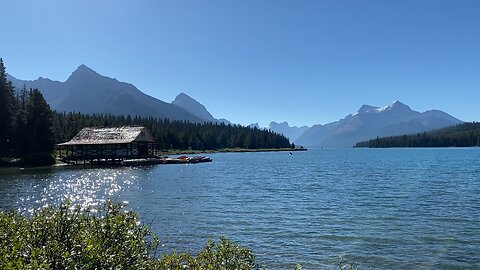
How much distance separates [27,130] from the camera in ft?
291

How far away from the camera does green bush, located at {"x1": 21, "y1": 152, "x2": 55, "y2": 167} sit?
83.6 metres

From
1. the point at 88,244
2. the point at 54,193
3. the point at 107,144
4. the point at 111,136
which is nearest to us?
the point at 88,244

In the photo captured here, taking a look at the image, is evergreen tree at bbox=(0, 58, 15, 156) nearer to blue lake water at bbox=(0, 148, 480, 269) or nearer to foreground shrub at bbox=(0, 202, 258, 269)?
blue lake water at bbox=(0, 148, 480, 269)

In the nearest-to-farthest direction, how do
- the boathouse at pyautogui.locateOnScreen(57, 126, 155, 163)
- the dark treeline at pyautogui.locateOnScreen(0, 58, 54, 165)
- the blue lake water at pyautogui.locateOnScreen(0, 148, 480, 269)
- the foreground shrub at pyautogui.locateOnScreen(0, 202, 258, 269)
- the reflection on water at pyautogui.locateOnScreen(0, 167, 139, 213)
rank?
1. the foreground shrub at pyautogui.locateOnScreen(0, 202, 258, 269)
2. the blue lake water at pyautogui.locateOnScreen(0, 148, 480, 269)
3. the reflection on water at pyautogui.locateOnScreen(0, 167, 139, 213)
4. the dark treeline at pyautogui.locateOnScreen(0, 58, 54, 165)
5. the boathouse at pyautogui.locateOnScreen(57, 126, 155, 163)

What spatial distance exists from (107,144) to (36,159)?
16.0 m

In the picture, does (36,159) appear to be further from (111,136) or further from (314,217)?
(314,217)

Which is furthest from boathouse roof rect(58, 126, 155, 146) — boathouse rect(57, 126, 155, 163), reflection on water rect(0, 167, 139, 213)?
reflection on water rect(0, 167, 139, 213)

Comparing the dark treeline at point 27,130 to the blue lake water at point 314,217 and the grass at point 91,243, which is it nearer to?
the blue lake water at point 314,217

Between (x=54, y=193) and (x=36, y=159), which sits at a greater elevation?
(x=36, y=159)

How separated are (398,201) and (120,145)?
7954 centimetres

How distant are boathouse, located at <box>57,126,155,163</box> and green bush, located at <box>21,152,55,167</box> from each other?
6832 millimetres

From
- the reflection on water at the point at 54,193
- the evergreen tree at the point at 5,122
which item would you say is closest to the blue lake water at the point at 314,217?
the reflection on water at the point at 54,193

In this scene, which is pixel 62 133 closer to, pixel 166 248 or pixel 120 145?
pixel 120 145

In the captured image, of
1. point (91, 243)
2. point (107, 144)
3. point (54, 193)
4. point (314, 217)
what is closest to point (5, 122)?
point (107, 144)
